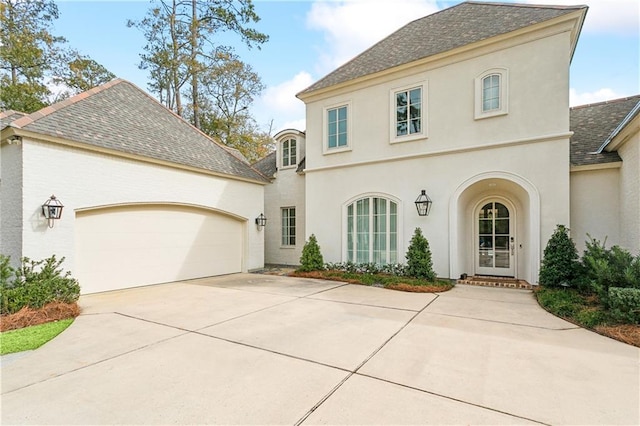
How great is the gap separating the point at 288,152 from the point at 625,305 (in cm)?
1185

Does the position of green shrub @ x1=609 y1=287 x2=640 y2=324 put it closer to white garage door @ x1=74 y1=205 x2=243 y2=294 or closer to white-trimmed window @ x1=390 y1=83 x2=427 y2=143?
white-trimmed window @ x1=390 y1=83 x2=427 y2=143

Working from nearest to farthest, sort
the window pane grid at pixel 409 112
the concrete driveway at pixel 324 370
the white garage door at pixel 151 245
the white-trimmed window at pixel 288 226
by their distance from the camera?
the concrete driveway at pixel 324 370
the white garage door at pixel 151 245
the window pane grid at pixel 409 112
the white-trimmed window at pixel 288 226

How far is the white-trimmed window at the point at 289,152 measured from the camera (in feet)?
44.8

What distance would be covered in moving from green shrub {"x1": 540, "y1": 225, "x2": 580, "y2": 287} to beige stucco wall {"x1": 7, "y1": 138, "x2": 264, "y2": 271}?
9911 millimetres

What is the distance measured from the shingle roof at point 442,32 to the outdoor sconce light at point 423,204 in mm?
4292

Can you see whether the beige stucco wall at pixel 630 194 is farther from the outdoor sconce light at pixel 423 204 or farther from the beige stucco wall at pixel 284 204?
the beige stucco wall at pixel 284 204

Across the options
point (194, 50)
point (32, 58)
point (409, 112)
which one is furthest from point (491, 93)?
point (32, 58)

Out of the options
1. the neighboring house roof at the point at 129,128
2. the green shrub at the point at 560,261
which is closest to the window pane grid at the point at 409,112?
the green shrub at the point at 560,261

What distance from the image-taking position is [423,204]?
29.9 ft

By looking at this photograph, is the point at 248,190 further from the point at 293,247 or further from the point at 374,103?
the point at 374,103

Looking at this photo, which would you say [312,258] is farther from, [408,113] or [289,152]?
[408,113]

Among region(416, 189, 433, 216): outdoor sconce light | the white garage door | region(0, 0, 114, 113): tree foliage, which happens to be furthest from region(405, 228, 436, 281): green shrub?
region(0, 0, 114, 113): tree foliage

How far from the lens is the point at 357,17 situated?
9.98 m

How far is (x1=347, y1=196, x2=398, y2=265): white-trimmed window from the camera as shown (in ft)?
32.1
